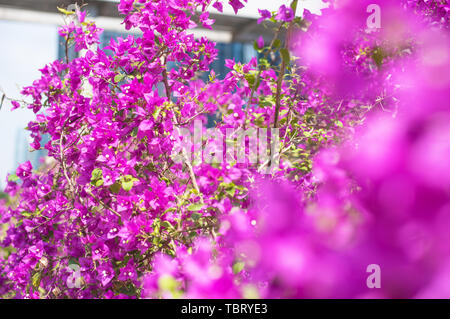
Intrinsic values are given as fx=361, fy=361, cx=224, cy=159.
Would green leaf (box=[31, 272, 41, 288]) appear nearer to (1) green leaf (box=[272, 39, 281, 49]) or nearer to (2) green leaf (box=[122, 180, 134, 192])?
(2) green leaf (box=[122, 180, 134, 192])

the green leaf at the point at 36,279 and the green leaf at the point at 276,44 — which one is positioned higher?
the green leaf at the point at 276,44

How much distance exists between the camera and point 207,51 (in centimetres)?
114

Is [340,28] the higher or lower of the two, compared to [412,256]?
higher

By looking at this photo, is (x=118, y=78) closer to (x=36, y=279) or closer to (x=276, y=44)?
(x=276, y=44)

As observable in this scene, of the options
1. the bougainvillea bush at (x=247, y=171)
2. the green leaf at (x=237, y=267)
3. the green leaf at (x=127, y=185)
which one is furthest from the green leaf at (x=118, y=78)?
the green leaf at (x=237, y=267)

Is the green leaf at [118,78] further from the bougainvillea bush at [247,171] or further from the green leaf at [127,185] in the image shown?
the green leaf at [127,185]

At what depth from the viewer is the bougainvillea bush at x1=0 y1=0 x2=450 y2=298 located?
9.2 inches

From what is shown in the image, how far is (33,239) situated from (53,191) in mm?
178

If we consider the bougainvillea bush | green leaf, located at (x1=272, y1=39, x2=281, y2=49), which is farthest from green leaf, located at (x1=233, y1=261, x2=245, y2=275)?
green leaf, located at (x1=272, y1=39, x2=281, y2=49)

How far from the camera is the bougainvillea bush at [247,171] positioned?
9.2 inches

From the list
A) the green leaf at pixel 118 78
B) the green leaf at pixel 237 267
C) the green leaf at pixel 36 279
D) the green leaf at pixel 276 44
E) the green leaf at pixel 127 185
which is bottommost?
the green leaf at pixel 36 279
